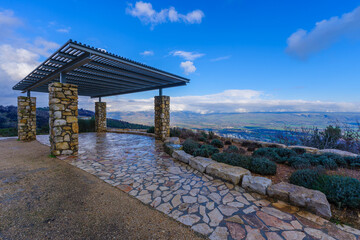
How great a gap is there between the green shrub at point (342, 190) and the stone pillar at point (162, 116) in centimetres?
727

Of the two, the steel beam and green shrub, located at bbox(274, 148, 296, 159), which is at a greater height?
the steel beam

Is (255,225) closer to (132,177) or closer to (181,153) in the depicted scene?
(132,177)

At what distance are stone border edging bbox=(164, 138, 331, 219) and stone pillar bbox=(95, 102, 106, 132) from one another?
1139 centimetres

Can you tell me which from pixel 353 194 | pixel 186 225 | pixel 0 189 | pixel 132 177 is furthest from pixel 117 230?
pixel 353 194

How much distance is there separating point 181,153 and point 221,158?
1.45 meters

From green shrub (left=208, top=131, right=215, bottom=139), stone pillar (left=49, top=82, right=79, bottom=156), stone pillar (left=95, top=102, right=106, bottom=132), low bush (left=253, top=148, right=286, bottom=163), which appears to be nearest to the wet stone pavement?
stone pillar (left=49, top=82, right=79, bottom=156)

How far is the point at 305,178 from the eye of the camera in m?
3.32

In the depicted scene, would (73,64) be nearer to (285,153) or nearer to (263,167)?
(263,167)

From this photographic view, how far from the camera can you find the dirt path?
209cm

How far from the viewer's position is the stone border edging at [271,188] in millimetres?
2482

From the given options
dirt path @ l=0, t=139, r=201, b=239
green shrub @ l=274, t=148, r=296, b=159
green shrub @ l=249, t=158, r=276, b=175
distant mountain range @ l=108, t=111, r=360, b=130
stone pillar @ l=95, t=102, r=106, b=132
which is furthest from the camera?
stone pillar @ l=95, t=102, r=106, b=132

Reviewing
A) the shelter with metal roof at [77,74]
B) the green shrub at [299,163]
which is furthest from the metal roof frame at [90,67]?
the green shrub at [299,163]

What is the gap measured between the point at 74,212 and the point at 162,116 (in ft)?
22.2

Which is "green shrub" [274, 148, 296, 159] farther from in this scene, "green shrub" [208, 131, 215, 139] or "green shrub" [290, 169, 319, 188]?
"green shrub" [208, 131, 215, 139]
